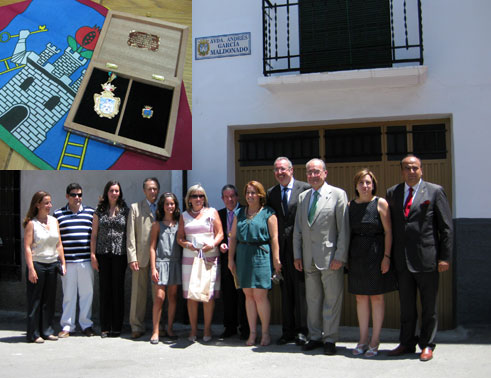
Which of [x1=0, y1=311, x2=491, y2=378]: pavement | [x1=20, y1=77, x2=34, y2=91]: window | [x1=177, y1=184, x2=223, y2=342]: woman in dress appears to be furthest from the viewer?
[x1=20, y1=77, x2=34, y2=91]: window

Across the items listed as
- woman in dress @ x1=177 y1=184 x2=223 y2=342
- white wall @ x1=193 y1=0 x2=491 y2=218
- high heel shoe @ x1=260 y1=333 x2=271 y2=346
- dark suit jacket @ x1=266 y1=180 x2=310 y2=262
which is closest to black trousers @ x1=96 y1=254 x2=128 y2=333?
woman in dress @ x1=177 y1=184 x2=223 y2=342

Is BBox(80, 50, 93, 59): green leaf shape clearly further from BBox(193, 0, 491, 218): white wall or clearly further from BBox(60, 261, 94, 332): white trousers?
BBox(60, 261, 94, 332): white trousers

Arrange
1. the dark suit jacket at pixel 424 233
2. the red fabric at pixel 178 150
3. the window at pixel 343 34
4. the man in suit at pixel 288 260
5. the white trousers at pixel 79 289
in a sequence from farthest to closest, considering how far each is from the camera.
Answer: the red fabric at pixel 178 150 → the window at pixel 343 34 → the white trousers at pixel 79 289 → the man in suit at pixel 288 260 → the dark suit jacket at pixel 424 233

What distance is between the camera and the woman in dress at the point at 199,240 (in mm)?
6500

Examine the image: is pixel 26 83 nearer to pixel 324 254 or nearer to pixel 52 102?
pixel 52 102

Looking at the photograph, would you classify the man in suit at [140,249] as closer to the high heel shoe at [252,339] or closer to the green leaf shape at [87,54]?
the high heel shoe at [252,339]

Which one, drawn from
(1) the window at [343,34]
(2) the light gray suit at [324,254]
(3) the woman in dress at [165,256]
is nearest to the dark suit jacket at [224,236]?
(3) the woman in dress at [165,256]

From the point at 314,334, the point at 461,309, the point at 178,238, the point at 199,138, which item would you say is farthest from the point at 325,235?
→ the point at 199,138

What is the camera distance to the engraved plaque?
26.3 feet

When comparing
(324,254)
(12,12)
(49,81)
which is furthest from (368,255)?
(12,12)

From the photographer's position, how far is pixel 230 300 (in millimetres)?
6906

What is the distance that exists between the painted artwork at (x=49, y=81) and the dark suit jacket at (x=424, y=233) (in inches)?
144

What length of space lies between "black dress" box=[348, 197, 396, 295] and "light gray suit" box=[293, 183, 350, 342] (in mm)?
124

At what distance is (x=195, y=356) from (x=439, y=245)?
275 cm
